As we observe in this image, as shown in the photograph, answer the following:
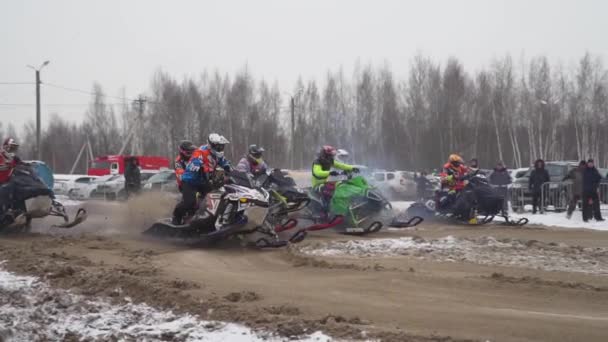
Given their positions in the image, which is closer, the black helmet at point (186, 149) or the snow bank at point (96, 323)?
the snow bank at point (96, 323)

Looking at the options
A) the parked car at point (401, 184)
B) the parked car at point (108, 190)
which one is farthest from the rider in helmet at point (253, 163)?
the parked car at point (108, 190)

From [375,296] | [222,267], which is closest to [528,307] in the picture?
[375,296]

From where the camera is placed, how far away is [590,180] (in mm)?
17797

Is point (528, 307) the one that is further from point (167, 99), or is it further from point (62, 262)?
point (167, 99)

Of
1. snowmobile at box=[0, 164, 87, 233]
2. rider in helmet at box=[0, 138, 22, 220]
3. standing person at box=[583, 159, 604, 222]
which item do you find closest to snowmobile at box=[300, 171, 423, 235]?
snowmobile at box=[0, 164, 87, 233]

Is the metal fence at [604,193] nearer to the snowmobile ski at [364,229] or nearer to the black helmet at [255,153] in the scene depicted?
the snowmobile ski at [364,229]

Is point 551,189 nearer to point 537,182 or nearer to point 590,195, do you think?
point 537,182

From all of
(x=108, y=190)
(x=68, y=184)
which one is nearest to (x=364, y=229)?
(x=108, y=190)

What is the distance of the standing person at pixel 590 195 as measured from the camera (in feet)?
57.8

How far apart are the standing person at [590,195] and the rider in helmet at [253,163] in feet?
31.9

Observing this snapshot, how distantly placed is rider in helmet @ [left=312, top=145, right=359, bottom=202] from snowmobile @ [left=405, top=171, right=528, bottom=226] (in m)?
2.68

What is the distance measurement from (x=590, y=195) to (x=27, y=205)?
14177 mm

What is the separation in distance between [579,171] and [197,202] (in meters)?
12.3

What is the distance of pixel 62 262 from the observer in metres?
9.13
